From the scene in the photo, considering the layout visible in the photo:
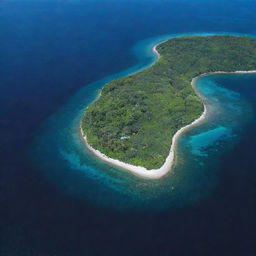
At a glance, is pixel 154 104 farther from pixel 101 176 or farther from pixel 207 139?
pixel 101 176

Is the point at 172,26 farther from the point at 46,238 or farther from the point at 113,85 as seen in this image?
the point at 46,238

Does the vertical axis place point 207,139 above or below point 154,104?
below

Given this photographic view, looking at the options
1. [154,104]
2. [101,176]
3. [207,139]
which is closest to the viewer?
→ [101,176]

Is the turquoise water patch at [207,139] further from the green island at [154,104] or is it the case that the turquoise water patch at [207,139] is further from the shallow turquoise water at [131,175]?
the green island at [154,104]

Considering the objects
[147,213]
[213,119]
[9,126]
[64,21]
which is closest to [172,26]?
[64,21]

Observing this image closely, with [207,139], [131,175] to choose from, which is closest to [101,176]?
[131,175]

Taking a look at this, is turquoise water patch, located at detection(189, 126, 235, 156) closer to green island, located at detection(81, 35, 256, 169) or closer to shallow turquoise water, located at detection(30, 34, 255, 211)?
shallow turquoise water, located at detection(30, 34, 255, 211)
